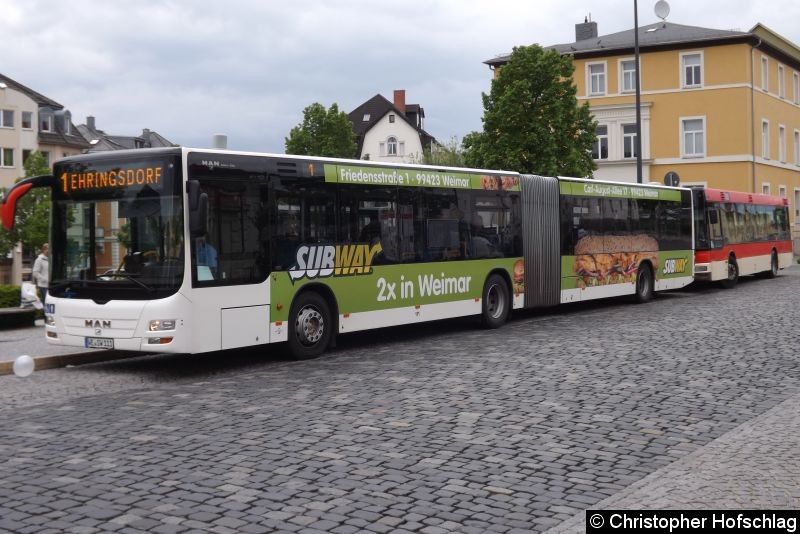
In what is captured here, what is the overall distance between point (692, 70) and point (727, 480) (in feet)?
162

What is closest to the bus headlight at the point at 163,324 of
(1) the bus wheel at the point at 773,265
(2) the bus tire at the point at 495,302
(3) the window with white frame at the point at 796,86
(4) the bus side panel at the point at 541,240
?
(2) the bus tire at the point at 495,302

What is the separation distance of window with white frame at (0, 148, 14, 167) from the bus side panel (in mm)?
61905

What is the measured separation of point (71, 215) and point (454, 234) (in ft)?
22.8

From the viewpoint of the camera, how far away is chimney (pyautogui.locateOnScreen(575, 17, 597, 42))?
61281mm

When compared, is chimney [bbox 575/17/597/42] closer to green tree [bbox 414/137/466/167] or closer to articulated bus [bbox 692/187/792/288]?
green tree [bbox 414/137/466/167]

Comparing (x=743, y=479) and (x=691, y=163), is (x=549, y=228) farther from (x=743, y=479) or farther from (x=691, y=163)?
(x=691, y=163)

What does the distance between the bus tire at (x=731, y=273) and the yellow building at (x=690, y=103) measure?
65.6ft

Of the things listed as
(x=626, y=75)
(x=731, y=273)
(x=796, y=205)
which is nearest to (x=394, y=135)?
(x=626, y=75)

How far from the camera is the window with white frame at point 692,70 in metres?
52.4

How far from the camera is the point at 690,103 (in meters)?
52.5

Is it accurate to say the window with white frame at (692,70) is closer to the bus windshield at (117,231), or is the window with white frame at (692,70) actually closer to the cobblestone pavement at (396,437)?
the cobblestone pavement at (396,437)

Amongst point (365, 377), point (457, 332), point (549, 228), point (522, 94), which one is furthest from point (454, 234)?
point (522, 94)

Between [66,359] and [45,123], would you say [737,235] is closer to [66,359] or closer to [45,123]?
[66,359]

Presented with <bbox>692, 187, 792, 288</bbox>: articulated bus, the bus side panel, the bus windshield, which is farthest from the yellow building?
the bus windshield
